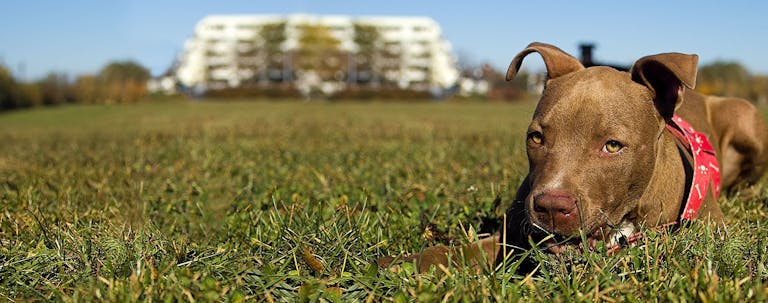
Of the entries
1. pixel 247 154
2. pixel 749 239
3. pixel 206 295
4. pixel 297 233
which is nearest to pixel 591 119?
pixel 749 239

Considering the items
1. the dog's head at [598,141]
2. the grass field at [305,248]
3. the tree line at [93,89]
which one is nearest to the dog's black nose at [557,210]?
the dog's head at [598,141]

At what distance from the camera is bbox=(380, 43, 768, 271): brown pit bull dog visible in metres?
3.07

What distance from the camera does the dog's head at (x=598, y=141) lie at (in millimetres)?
3049

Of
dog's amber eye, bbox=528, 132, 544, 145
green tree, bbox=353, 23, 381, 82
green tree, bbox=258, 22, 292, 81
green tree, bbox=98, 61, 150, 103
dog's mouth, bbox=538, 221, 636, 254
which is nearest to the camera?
dog's mouth, bbox=538, 221, 636, 254

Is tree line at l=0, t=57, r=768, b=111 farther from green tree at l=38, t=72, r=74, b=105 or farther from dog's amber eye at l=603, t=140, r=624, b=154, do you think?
dog's amber eye at l=603, t=140, r=624, b=154

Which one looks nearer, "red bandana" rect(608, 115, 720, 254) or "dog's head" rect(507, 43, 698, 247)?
"dog's head" rect(507, 43, 698, 247)

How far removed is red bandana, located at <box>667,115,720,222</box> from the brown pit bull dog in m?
0.01

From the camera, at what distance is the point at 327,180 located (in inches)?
224

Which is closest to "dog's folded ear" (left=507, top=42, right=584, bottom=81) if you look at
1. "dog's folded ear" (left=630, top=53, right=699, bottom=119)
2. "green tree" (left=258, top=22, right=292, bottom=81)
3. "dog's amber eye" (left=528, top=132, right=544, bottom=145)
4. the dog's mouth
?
"dog's folded ear" (left=630, top=53, right=699, bottom=119)

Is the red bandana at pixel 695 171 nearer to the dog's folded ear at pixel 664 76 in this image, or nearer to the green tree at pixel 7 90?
the dog's folded ear at pixel 664 76

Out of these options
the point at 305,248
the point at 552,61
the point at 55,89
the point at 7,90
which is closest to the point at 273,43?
the point at 55,89

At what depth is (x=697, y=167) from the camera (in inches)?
152

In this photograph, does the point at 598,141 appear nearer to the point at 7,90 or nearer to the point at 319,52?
the point at 7,90

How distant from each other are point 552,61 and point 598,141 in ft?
2.25
